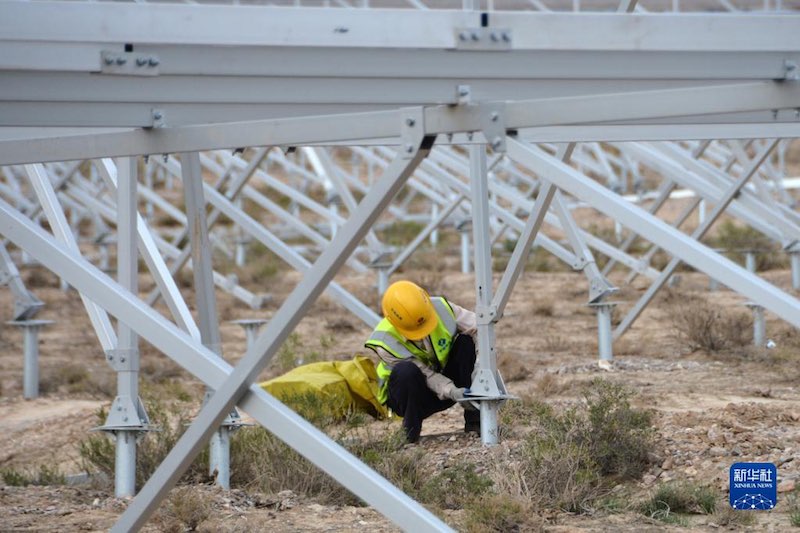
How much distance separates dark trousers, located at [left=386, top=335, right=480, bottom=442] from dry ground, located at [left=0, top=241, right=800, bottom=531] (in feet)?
0.55

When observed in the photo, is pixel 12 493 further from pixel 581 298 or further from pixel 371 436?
pixel 581 298

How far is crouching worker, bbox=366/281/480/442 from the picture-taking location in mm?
7098

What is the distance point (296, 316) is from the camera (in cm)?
426

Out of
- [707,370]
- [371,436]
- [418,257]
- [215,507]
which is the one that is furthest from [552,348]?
[418,257]

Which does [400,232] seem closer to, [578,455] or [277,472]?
[277,472]

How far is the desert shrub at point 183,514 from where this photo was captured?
552 cm

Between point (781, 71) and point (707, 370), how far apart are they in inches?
230

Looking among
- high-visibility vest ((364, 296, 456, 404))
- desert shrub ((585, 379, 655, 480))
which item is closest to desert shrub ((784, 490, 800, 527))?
desert shrub ((585, 379, 655, 480))

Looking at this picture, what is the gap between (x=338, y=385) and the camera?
7848 mm

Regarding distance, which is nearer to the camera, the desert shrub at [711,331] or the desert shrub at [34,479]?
the desert shrub at [34,479]

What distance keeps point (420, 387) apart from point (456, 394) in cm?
22

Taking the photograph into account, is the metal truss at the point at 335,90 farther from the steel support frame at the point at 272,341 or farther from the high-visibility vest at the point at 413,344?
the high-visibility vest at the point at 413,344

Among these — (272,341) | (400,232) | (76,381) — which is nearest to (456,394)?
(272,341)

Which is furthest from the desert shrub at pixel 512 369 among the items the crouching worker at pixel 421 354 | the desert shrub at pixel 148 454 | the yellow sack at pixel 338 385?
the desert shrub at pixel 148 454
